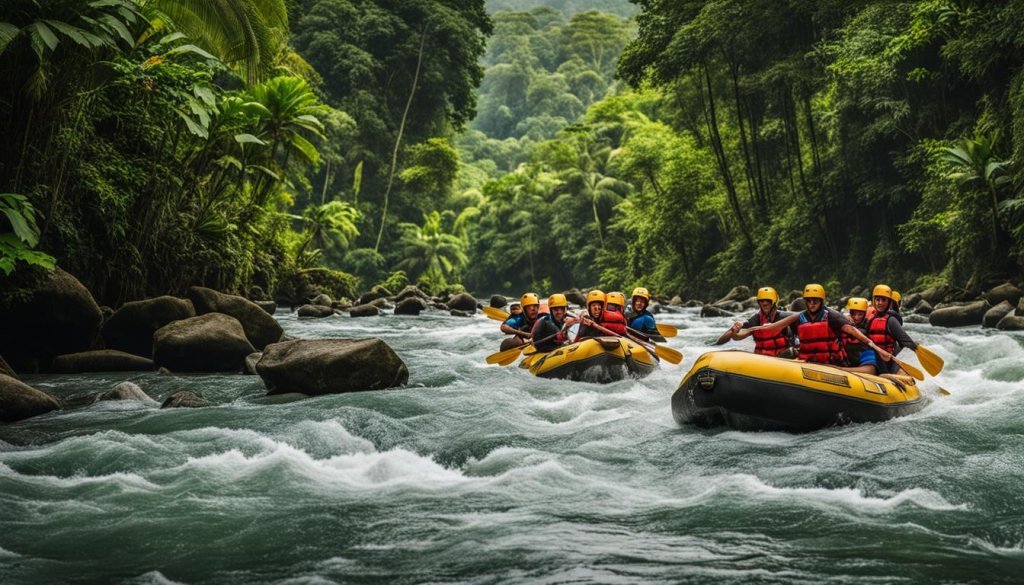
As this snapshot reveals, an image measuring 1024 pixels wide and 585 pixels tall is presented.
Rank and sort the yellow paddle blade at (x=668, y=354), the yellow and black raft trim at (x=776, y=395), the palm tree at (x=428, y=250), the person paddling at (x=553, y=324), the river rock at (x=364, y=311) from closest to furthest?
the yellow and black raft trim at (x=776, y=395)
the yellow paddle blade at (x=668, y=354)
the person paddling at (x=553, y=324)
the river rock at (x=364, y=311)
the palm tree at (x=428, y=250)

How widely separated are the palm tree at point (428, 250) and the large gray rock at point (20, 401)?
111 feet

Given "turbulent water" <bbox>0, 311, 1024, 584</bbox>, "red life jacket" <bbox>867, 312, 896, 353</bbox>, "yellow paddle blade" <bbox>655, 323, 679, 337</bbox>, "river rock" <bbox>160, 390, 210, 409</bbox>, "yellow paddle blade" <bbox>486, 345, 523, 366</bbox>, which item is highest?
"red life jacket" <bbox>867, 312, 896, 353</bbox>

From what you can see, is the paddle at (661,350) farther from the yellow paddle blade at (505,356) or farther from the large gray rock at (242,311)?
the large gray rock at (242,311)

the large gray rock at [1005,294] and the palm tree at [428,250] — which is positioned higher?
the palm tree at [428,250]

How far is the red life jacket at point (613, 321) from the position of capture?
1052 centimetres

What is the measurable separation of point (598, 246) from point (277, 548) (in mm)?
38546

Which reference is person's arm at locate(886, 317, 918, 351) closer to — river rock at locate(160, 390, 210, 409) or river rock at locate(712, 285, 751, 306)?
river rock at locate(160, 390, 210, 409)

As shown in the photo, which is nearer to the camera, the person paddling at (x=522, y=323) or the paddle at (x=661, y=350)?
the paddle at (x=661, y=350)

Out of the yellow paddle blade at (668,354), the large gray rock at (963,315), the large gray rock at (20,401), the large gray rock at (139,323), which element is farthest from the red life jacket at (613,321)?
the large gray rock at (963,315)

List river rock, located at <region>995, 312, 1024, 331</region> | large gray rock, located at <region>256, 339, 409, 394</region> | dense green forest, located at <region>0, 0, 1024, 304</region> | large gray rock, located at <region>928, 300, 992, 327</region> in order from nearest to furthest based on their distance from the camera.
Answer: large gray rock, located at <region>256, 339, 409, 394</region> < dense green forest, located at <region>0, 0, 1024, 304</region> < river rock, located at <region>995, 312, 1024, 331</region> < large gray rock, located at <region>928, 300, 992, 327</region>

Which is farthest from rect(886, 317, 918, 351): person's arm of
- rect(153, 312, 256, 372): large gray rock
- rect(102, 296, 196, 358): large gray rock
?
rect(102, 296, 196, 358): large gray rock

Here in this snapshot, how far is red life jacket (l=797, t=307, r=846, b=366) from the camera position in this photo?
7887mm

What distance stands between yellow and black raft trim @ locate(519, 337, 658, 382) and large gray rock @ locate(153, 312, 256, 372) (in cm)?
365

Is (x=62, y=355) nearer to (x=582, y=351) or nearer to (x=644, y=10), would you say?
(x=582, y=351)
